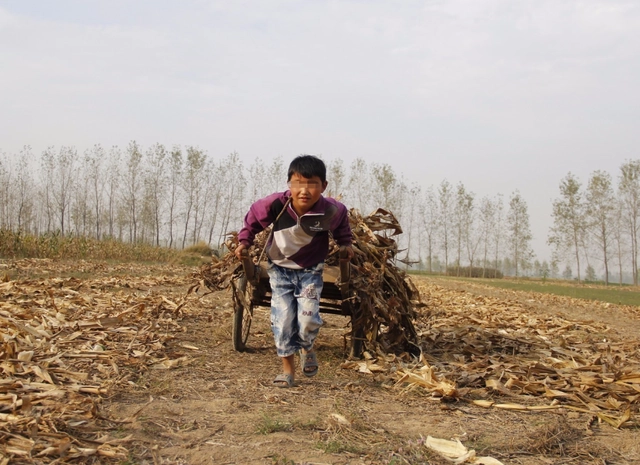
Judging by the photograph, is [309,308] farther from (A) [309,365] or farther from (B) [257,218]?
(B) [257,218]

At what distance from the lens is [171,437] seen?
9.28 feet

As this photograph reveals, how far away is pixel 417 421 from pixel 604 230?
172 feet

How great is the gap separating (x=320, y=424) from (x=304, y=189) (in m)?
1.74

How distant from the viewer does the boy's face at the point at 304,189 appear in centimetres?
411

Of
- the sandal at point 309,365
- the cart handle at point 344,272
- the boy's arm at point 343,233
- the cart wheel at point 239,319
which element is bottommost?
the sandal at point 309,365

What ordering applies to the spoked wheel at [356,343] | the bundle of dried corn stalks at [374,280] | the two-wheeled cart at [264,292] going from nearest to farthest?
the two-wheeled cart at [264,292] < the bundle of dried corn stalks at [374,280] < the spoked wheel at [356,343]

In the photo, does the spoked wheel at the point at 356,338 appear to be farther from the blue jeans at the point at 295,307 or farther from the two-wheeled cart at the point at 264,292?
the blue jeans at the point at 295,307

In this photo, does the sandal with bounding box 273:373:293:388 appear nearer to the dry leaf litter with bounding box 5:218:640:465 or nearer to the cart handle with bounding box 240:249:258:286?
the dry leaf litter with bounding box 5:218:640:465

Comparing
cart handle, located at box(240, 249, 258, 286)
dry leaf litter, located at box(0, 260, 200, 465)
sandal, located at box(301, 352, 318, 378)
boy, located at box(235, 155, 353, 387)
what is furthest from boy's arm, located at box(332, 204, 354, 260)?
dry leaf litter, located at box(0, 260, 200, 465)

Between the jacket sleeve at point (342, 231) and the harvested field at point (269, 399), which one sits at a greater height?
the jacket sleeve at point (342, 231)

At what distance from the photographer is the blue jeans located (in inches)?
167

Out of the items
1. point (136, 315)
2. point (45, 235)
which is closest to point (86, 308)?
point (136, 315)

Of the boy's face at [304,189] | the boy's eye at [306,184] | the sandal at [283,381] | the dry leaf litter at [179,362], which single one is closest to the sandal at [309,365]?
the sandal at [283,381]

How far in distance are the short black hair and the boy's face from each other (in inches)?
1.2
